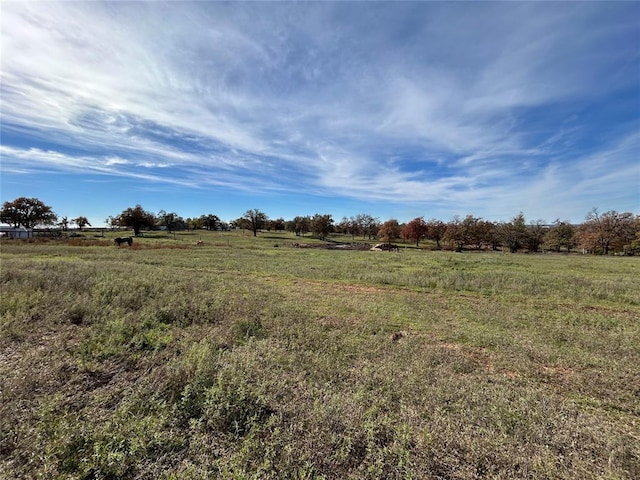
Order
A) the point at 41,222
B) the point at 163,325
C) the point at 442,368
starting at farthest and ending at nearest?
the point at 41,222 < the point at 163,325 < the point at 442,368

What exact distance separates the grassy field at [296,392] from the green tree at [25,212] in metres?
101

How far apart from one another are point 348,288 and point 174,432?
12352 millimetres

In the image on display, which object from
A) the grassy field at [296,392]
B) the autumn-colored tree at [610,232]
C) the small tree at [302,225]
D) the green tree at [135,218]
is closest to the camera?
the grassy field at [296,392]

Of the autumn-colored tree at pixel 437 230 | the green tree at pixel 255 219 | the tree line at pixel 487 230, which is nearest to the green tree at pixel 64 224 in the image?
the tree line at pixel 487 230

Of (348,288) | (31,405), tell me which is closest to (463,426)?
(31,405)

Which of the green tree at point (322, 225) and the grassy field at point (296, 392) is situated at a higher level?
the green tree at point (322, 225)

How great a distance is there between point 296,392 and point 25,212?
113105 mm

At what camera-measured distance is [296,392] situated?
4.38m

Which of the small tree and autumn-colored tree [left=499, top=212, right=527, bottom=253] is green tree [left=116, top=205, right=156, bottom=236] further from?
autumn-colored tree [left=499, top=212, right=527, bottom=253]

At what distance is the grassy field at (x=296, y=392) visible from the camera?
10.1ft

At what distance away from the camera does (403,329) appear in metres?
8.74

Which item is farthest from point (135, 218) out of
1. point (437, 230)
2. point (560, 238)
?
point (560, 238)

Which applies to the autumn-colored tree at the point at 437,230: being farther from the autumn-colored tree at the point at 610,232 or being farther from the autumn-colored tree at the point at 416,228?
the autumn-colored tree at the point at 610,232

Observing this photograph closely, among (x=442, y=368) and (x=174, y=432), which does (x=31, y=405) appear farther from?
(x=442, y=368)
